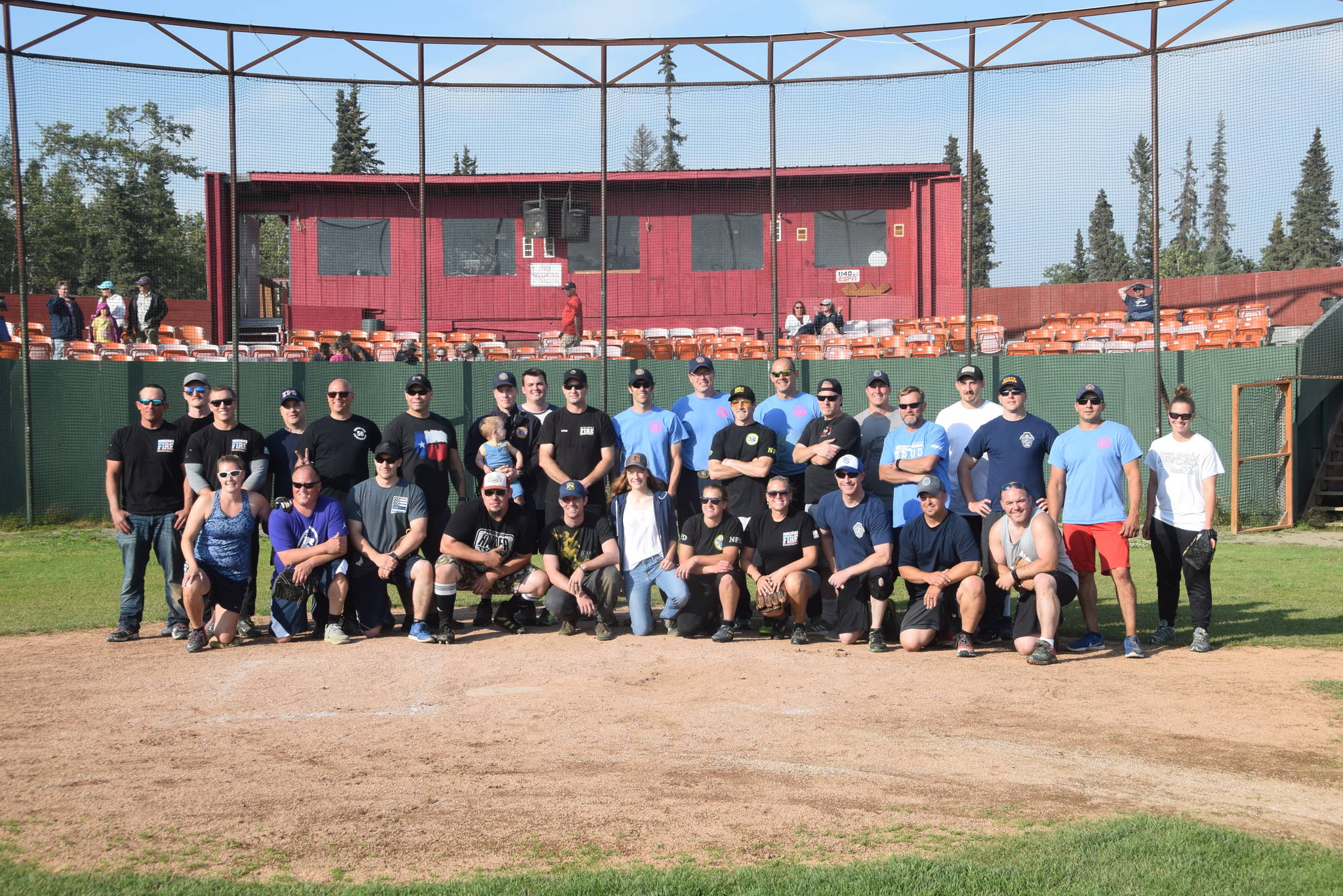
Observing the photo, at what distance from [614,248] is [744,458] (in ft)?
49.6

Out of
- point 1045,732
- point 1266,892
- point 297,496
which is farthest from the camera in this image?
point 297,496

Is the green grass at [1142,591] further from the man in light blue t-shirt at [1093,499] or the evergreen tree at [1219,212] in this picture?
the evergreen tree at [1219,212]

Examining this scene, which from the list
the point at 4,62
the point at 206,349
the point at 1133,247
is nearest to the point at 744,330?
the point at 1133,247

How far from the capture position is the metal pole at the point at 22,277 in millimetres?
14906

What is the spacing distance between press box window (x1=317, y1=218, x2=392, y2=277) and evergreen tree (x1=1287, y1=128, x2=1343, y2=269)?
55.5 feet

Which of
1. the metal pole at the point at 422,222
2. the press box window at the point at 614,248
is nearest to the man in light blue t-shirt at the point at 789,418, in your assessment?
the metal pole at the point at 422,222

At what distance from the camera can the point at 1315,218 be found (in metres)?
18.9

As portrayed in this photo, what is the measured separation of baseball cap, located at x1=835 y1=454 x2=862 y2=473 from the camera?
27.0ft

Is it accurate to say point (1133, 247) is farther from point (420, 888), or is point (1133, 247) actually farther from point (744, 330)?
point (420, 888)

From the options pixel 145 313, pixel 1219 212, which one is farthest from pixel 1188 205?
pixel 145 313

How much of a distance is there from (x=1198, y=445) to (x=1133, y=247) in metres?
12.8

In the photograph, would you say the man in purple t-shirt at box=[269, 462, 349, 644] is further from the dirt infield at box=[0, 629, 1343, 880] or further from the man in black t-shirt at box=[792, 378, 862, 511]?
the man in black t-shirt at box=[792, 378, 862, 511]

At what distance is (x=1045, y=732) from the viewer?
19.3ft

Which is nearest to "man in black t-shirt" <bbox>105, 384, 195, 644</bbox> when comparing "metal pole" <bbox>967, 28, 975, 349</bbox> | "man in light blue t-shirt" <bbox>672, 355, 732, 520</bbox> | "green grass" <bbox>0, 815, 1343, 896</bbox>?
"man in light blue t-shirt" <bbox>672, 355, 732, 520</bbox>
